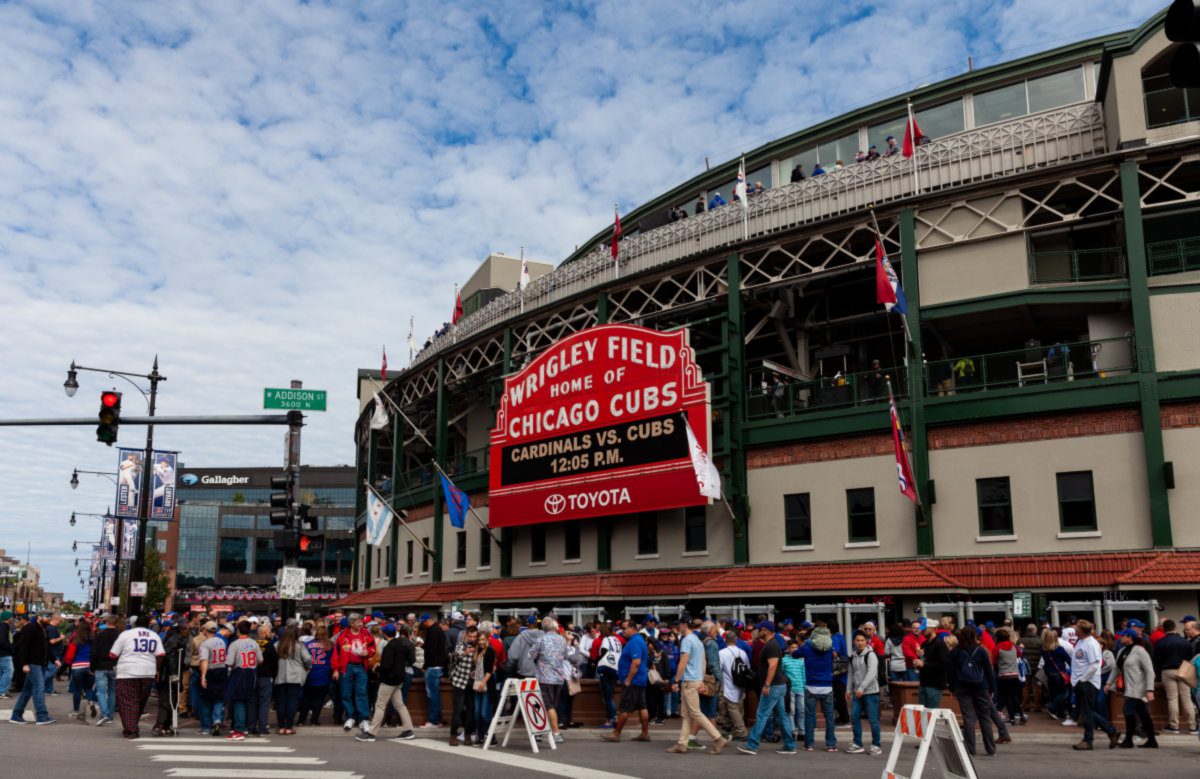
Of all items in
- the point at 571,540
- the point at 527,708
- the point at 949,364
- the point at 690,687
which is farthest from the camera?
the point at 571,540

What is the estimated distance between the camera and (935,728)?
34.9 feet

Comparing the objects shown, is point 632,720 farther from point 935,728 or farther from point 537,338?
point 537,338

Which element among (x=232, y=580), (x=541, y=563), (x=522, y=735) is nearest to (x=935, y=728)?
(x=522, y=735)

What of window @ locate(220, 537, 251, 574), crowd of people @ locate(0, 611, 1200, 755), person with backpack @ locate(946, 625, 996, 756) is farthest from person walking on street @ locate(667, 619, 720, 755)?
window @ locate(220, 537, 251, 574)

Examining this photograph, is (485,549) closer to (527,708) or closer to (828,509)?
(828,509)

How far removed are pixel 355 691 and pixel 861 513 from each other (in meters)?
14.4

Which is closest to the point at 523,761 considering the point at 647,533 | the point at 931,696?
the point at 931,696

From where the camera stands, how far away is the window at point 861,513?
26672mm

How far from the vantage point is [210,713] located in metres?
17.1

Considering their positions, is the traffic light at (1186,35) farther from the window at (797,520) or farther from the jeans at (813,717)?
the window at (797,520)

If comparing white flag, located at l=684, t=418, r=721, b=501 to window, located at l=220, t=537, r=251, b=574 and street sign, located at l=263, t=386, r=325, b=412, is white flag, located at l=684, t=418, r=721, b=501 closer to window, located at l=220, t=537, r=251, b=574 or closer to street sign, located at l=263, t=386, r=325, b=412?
street sign, located at l=263, t=386, r=325, b=412

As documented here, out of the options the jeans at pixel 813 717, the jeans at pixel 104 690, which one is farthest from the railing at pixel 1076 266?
the jeans at pixel 104 690

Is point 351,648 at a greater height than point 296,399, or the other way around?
point 296,399

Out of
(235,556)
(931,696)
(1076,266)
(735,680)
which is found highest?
(1076,266)
